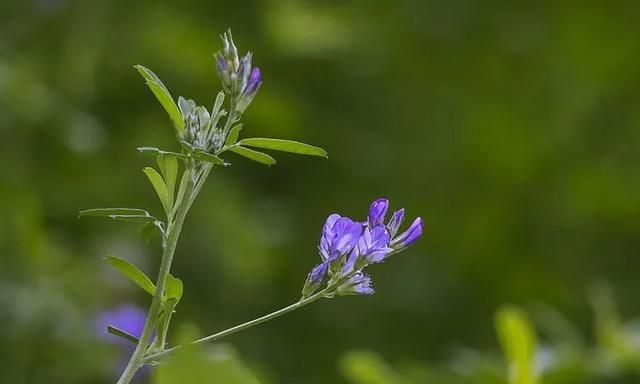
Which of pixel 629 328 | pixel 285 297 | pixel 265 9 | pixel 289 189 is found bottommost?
pixel 629 328

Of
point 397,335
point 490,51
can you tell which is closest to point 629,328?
point 397,335

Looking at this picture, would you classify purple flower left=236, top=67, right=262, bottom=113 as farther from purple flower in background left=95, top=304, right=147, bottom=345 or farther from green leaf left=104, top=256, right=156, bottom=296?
purple flower in background left=95, top=304, right=147, bottom=345

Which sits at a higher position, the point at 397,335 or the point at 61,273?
the point at 397,335

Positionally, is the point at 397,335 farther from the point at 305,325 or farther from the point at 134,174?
the point at 134,174

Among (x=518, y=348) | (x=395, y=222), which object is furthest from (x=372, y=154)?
(x=395, y=222)

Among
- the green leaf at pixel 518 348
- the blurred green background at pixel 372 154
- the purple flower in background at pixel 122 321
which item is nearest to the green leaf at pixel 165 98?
the green leaf at pixel 518 348

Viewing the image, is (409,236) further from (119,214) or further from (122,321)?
(122,321)
